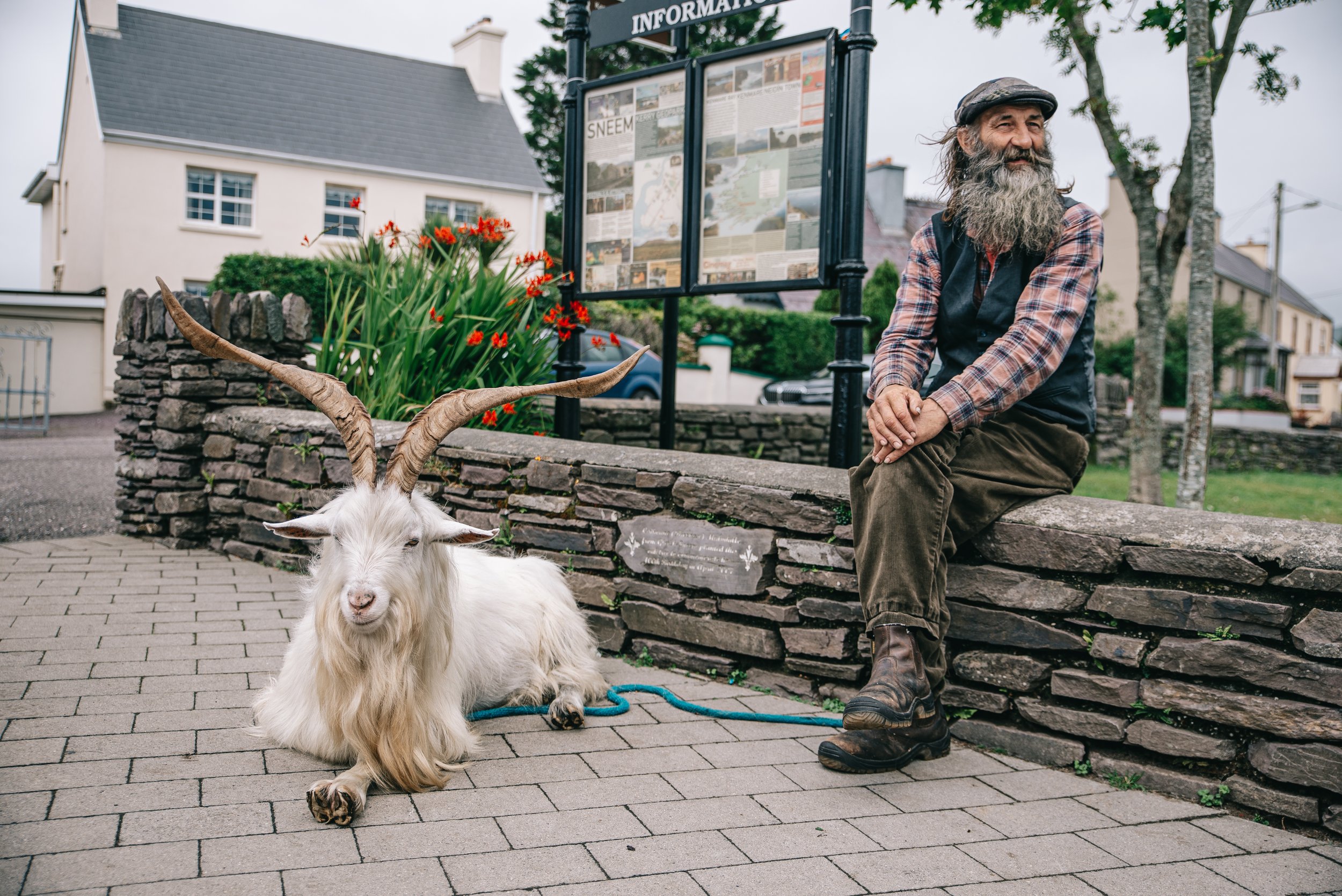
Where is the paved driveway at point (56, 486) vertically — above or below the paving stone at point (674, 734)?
above

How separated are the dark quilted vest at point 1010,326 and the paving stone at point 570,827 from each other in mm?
1838

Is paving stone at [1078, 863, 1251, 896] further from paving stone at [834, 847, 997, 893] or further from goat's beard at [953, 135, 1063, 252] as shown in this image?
goat's beard at [953, 135, 1063, 252]

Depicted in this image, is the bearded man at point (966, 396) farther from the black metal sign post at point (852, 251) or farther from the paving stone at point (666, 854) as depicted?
the black metal sign post at point (852, 251)

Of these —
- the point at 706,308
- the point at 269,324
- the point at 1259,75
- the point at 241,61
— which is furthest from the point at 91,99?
the point at 1259,75

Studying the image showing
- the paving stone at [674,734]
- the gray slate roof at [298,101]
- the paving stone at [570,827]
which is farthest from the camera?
the gray slate roof at [298,101]

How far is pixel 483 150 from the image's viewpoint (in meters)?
25.7

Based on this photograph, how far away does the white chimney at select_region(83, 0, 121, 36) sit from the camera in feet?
71.4

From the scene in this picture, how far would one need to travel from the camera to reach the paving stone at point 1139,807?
279 cm

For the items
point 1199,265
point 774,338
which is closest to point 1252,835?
point 1199,265

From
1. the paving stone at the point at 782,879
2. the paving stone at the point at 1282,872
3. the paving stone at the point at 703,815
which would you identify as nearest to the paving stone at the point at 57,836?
the paving stone at the point at 703,815

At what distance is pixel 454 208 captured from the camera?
25.0 meters

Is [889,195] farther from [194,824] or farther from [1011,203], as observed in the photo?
[194,824]

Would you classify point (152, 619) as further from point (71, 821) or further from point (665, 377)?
point (665, 377)

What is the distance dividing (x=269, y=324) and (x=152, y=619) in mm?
2420
